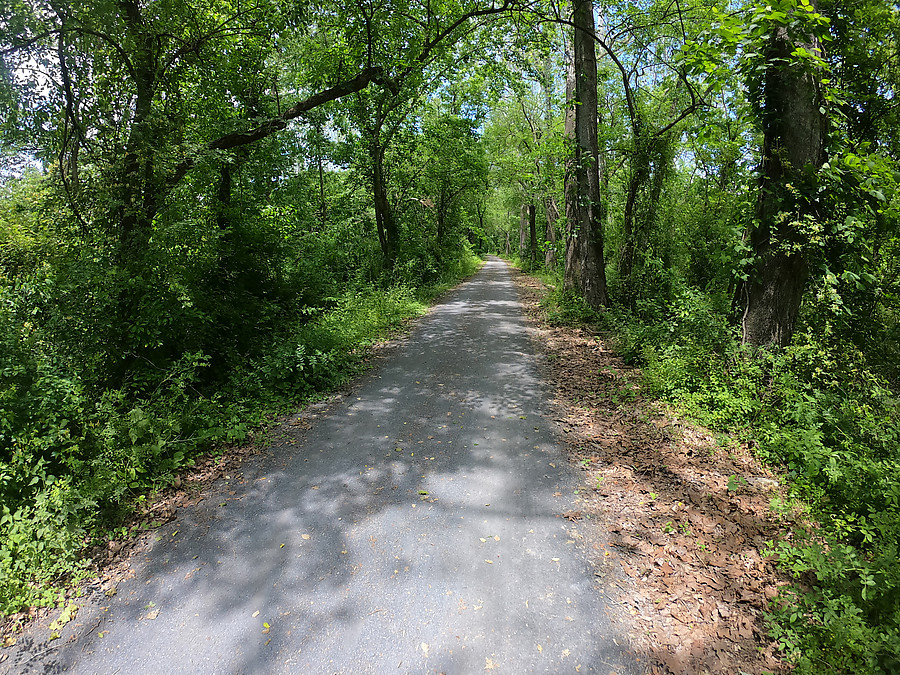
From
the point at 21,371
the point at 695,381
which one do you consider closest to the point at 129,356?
the point at 21,371

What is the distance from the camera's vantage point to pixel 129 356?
17.2ft

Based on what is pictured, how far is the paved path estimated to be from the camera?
7.73 feet

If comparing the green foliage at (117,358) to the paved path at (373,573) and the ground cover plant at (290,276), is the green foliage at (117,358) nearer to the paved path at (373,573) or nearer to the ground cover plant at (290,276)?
the ground cover plant at (290,276)

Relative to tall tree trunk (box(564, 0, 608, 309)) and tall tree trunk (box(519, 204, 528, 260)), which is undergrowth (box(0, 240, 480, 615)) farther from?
tall tree trunk (box(519, 204, 528, 260))

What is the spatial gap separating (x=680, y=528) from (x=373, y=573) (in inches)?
90.2

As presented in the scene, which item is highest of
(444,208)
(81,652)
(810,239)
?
(444,208)

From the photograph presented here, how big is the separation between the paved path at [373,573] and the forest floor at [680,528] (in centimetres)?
26

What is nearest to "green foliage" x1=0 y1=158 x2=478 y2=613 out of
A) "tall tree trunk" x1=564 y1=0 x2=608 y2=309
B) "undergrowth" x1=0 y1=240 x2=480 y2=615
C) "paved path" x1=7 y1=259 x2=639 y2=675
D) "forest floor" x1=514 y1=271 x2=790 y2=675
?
"undergrowth" x1=0 y1=240 x2=480 y2=615

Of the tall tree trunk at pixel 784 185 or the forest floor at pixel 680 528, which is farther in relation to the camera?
the tall tree trunk at pixel 784 185

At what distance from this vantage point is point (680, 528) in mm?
3229

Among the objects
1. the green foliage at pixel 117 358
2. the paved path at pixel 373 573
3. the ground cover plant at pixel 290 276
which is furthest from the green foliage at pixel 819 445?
the green foliage at pixel 117 358

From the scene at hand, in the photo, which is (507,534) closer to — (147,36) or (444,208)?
(147,36)

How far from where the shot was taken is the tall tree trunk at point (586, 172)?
29.7ft

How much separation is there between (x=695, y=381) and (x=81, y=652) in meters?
5.77
